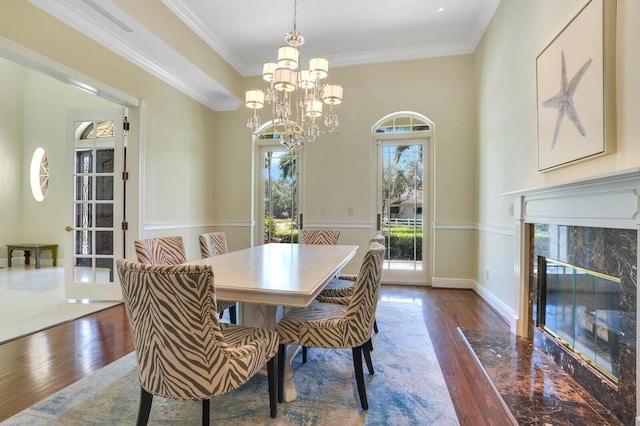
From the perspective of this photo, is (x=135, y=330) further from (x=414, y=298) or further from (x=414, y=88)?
(x=414, y=88)

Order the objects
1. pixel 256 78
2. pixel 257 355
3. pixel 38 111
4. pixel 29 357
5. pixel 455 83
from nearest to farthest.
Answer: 1. pixel 257 355
2. pixel 29 357
3. pixel 455 83
4. pixel 256 78
5. pixel 38 111

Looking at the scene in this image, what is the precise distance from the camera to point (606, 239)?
69.0 inches

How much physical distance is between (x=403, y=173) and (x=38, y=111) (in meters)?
7.06

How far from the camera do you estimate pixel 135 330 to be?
137 cm

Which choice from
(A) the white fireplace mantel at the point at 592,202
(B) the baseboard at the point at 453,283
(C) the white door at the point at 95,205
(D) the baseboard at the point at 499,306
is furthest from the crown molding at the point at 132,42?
(D) the baseboard at the point at 499,306

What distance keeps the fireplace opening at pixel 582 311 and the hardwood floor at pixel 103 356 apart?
1.97 ft

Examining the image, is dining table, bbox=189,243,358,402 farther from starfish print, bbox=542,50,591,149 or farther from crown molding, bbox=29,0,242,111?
crown molding, bbox=29,0,242,111

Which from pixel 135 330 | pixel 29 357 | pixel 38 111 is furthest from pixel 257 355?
pixel 38 111

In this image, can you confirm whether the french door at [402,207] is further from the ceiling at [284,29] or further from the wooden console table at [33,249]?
the wooden console table at [33,249]

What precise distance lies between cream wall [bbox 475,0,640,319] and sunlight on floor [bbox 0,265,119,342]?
4.34 metres

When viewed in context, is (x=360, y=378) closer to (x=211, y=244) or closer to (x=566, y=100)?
(x=211, y=244)

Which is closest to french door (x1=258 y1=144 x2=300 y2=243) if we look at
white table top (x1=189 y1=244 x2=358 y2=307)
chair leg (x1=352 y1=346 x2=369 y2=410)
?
white table top (x1=189 y1=244 x2=358 y2=307)

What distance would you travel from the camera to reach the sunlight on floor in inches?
117

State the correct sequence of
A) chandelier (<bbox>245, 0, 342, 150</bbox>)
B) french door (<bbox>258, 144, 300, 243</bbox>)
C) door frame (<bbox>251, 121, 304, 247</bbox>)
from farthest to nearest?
1. door frame (<bbox>251, 121, 304, 247</bbox>)
2. french door (<bbox>258, 144, 300, 243</bbox>)
3. chandelier (<bbox>245, 0, 342, 150</bbox>)
